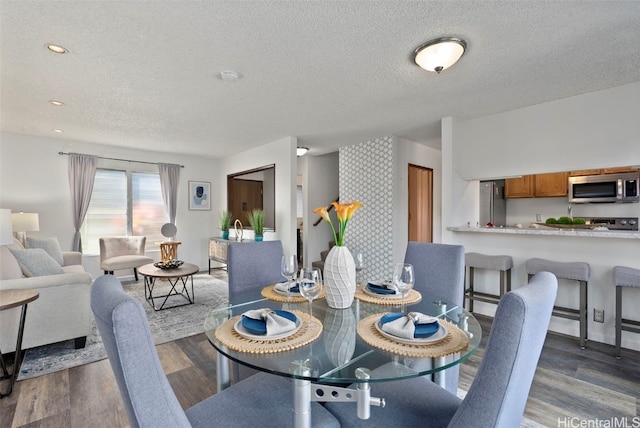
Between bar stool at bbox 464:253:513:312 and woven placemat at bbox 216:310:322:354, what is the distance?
2.64 meters

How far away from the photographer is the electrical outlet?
2.79 meters

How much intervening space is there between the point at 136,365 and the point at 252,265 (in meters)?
1.40

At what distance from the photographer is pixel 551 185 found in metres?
4.46

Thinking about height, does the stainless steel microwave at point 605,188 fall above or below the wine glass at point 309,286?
above

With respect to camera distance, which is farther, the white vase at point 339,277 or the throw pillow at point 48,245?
the throw pillow at point 48,245

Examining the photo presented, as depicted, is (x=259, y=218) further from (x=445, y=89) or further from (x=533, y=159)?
(x=533, y=159)

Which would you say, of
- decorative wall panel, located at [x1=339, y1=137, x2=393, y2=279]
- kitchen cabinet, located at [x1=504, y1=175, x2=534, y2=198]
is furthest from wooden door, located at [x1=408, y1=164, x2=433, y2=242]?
kitchen cabinet, located at [x1=504, y1=175, x2=534, y2=198]

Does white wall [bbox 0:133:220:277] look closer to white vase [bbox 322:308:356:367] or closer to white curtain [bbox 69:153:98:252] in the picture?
white curtain [bbox 69:153:98:252]

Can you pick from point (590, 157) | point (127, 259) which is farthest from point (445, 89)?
point (127, 259)

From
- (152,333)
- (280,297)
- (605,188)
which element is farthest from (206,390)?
(605,188)

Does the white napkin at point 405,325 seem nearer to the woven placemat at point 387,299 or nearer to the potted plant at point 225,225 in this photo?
the woven placemat at point 387,299

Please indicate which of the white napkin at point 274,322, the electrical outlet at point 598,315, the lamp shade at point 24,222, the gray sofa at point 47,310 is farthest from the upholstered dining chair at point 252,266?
the lamp shade at point 24,222

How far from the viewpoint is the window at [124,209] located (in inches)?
204

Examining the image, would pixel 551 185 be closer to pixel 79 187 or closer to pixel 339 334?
pixel 339 334
